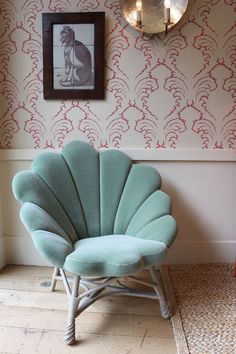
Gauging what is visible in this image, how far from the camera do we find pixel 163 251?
4.44ft

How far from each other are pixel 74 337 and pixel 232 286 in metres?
1.00

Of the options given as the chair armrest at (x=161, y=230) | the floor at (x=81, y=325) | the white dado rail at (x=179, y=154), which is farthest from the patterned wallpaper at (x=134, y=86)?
the floor at (x=81, y=325)

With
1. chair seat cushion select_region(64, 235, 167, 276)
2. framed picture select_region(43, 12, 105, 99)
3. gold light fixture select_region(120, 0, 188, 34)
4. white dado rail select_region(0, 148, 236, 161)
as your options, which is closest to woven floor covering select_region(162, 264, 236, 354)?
chair seat cushion select_region(64, 235, 167, 276)

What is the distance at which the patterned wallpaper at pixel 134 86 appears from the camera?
6.12 feet

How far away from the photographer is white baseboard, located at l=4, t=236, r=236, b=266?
2062 mm

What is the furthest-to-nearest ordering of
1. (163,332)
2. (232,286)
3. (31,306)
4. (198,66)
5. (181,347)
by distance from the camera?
(198,66) < (232,286) < (31,306) < (163,332) < (181,347)

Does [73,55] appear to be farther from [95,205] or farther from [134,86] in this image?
[95,205]

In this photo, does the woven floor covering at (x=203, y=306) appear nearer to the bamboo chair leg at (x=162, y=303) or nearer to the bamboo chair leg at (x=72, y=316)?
the bamboo chair leg at (x=162, y=303)

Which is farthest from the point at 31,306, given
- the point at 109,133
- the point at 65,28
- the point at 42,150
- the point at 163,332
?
the point at 65,28

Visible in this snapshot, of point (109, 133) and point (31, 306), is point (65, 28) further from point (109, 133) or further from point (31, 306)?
point (31, 306)

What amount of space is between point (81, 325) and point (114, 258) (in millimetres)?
439

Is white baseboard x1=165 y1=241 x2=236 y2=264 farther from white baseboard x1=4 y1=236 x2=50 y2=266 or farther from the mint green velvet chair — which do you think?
white baseboard x1=4 y1=236 x2=50 y2=266

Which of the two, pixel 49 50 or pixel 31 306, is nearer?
pixel 31 306

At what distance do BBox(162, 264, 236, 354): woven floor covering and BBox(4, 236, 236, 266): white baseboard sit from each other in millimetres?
54
